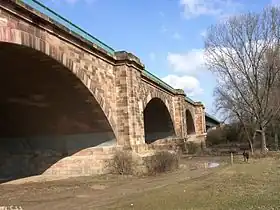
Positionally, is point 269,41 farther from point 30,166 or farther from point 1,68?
point 1,68

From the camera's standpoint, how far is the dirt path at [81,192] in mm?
12391

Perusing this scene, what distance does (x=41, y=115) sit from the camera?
2066 centimetres

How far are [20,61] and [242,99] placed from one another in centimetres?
2420

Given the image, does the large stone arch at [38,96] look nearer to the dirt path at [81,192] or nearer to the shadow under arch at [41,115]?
the shadow under arch at [41,115]

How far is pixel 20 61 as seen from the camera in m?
14.6

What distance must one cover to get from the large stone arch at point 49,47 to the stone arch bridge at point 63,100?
37 mm

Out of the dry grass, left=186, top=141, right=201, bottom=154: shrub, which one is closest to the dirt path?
the dry grass

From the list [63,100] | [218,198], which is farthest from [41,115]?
[218,198]

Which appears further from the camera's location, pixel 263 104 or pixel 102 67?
pixel 263 104

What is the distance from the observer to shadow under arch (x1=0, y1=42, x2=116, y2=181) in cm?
1561

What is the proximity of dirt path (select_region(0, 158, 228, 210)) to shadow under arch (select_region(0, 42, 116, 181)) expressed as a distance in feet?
10.2

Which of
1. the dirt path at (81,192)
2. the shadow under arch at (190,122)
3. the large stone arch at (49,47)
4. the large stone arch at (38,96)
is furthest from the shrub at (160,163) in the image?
the shadow under arch at (190,122)

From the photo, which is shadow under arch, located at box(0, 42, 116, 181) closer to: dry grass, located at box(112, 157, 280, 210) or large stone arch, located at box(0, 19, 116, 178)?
large stone arch, located at box(0, 19, 116, 178)

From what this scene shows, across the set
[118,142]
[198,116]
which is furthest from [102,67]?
[198,116]
